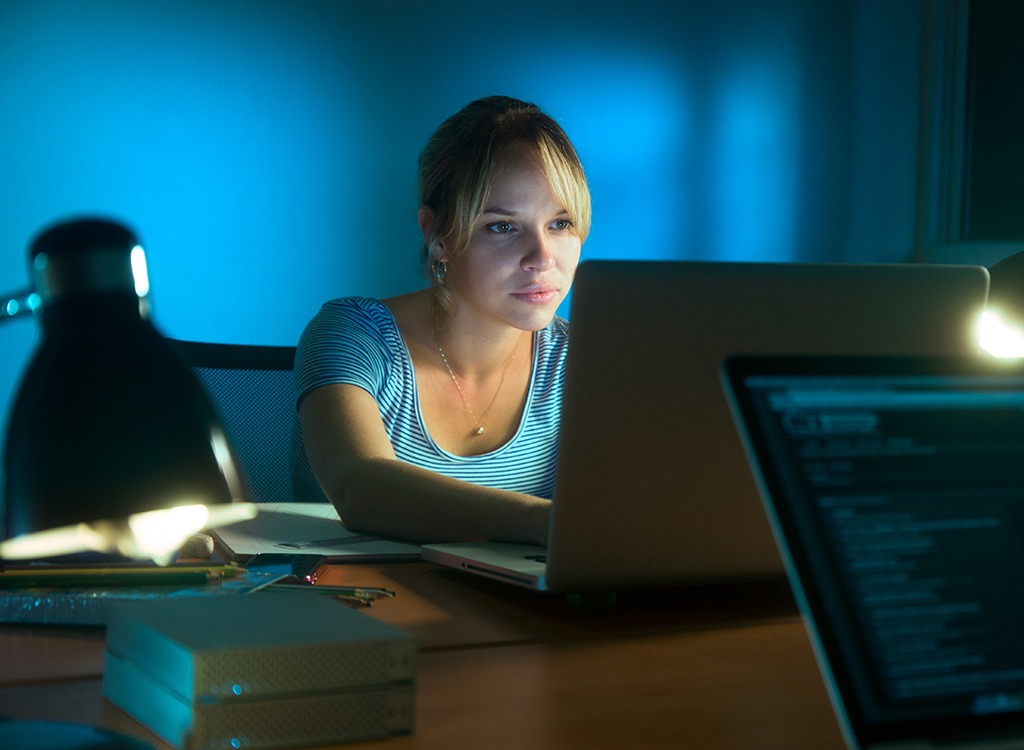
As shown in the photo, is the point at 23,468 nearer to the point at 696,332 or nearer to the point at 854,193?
the point at 696,332

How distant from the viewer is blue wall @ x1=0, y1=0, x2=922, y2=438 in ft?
9.61

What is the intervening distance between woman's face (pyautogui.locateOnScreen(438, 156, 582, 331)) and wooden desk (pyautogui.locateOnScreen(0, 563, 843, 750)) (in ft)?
2.95

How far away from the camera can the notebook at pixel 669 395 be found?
888 millimetres

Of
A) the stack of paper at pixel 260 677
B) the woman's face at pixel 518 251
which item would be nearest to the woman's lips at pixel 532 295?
the woman's face at pixel 518 251

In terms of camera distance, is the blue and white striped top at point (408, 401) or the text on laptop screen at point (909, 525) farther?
the blue and white striped top at point (408, 401)

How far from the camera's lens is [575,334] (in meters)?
0.89

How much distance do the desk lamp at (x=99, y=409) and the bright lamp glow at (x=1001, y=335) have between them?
0.81 m

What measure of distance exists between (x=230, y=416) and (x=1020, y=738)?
1.66 m

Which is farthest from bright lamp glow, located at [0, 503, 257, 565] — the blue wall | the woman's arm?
the blue wall

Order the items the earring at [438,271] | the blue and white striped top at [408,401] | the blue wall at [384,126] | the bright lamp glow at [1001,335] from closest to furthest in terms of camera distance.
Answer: the bright lamp glow at [1001,335] → the blue and white striped top at [408,401] → the earring at [438,271] → the blue wall at [384,126]

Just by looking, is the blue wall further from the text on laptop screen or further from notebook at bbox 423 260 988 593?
the text on laptop screen

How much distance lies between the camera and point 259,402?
205 cm

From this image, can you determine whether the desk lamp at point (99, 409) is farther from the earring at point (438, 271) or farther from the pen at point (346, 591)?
the earring at point (438, 271)

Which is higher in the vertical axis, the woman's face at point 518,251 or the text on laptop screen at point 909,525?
the woman's face at point 518,251
